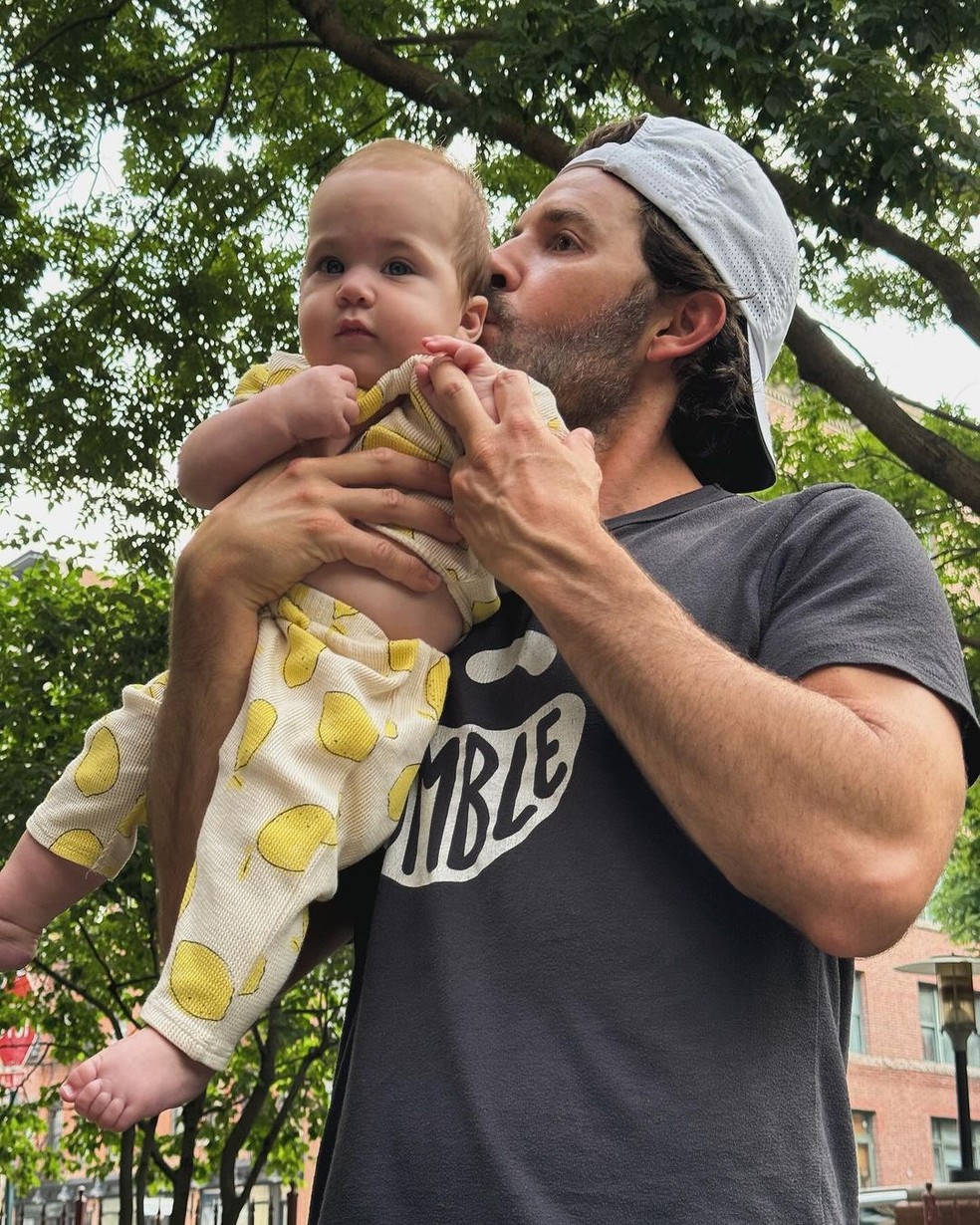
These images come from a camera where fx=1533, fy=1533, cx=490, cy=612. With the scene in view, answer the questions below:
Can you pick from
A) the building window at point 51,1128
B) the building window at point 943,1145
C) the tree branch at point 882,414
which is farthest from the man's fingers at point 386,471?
the building window at point 943,1145

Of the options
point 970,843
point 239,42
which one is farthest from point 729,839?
point 970,843

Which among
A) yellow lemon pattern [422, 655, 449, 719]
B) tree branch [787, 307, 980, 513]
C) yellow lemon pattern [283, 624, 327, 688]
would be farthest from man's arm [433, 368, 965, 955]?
tree branch [787, 307, 980, 513]

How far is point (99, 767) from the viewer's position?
2484mm

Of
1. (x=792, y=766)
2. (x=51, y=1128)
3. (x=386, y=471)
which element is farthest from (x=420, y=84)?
(x=51, y=1128)

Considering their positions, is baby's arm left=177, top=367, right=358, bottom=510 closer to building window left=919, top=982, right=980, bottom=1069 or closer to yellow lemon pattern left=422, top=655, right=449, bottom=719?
yellow lemon pattern left=422, top=655, right=449, bottom=719

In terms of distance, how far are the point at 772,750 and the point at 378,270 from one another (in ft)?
3.84

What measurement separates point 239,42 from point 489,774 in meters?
9.17

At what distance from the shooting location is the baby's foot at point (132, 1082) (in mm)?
1882

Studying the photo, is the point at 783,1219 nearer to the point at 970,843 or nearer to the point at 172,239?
the point at 172,239

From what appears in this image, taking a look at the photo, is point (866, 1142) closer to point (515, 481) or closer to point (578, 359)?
point (578, 359)

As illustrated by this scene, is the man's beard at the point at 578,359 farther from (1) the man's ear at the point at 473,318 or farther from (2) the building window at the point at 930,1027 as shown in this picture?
(2) the building window at the point at 930,1027

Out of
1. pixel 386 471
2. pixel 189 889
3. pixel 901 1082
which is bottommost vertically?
pixel 189 889

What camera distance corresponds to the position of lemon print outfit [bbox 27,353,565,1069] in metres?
2.02

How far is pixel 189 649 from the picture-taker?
236 cm
